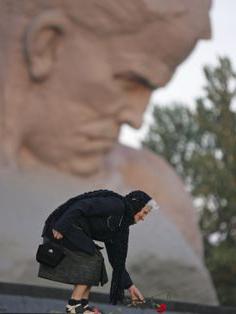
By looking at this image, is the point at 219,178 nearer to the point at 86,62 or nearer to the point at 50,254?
the point at 86,62

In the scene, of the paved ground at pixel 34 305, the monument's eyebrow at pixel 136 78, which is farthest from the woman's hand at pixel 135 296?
the monument's eyebrow at pixel 136 78

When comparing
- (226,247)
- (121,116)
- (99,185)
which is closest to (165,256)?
(99,185)

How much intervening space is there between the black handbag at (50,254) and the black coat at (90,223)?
0.06m

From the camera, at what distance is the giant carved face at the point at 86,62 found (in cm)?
1513

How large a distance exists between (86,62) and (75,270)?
36.3ft

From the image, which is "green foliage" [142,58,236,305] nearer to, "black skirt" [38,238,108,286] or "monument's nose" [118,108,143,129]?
"monument's nose" [118,108,143,129]

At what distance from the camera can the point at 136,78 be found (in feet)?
52.2

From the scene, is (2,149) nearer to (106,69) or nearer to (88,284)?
(106,69)

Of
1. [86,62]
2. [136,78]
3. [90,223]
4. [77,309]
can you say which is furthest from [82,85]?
[77,309]

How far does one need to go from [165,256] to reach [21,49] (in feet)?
16.5

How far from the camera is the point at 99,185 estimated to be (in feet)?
52.2

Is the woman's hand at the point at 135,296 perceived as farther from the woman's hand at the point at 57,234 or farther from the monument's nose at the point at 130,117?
the monument's nose at the point at 130,117

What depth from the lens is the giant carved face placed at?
596 inches

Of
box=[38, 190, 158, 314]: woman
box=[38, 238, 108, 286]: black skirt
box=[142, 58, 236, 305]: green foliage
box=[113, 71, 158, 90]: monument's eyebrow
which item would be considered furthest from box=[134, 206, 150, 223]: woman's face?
box=[142, 58, 236, 305]: green foliage
